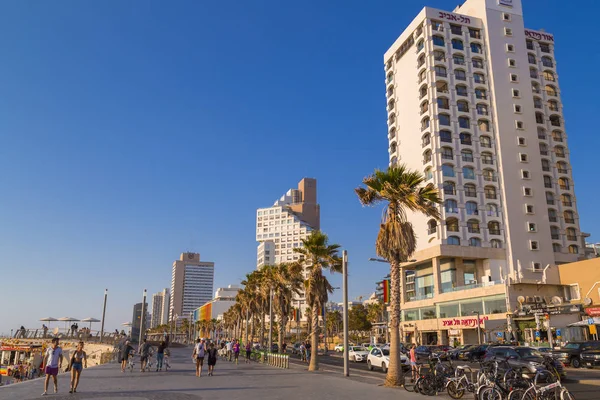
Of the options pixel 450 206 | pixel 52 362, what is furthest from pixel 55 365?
pixel 450 206

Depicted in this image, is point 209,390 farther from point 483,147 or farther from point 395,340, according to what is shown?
point 483,147

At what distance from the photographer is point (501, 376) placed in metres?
13.5

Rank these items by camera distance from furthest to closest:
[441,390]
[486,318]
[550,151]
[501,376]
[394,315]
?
[550,151] < [486,318] < [394,315] < [441,390] < [501,376]

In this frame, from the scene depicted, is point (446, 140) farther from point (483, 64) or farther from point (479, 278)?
point (479, 278)

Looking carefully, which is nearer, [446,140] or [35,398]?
[35,398]

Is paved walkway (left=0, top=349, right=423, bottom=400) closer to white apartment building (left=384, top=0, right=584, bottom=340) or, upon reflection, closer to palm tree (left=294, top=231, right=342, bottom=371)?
palm tree (left=294, top=231, right=342, bottom=371)

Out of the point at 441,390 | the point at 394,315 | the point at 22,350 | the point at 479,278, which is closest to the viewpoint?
the point at 441,390

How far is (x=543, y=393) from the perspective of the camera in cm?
1168

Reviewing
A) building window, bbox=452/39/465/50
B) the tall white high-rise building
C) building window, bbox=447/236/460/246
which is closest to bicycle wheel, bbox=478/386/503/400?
the tall white high-rise building

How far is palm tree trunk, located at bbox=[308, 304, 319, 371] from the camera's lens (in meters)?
28.0

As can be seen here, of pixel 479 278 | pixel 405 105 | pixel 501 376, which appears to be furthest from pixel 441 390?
pixel 405 105

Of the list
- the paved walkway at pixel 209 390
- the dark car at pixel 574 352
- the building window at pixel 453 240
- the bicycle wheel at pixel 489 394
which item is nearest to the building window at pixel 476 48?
the building window at pixel 453 240

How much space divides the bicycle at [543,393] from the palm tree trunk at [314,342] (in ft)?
55.4

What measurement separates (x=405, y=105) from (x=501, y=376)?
6881 cm
